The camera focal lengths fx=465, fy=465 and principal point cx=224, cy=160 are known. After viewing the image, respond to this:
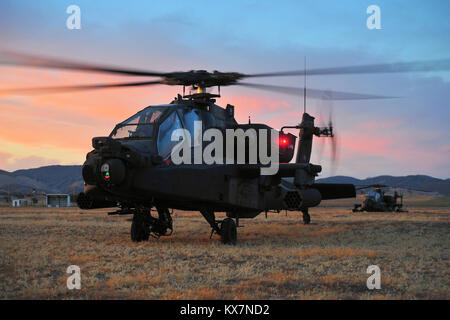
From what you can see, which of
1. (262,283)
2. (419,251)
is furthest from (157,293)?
(419,251)

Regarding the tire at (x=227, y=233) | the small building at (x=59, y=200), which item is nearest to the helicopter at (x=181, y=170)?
the tire at (x=227, y=233)

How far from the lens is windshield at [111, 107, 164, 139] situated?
12.6 metres

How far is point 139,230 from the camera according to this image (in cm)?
1441

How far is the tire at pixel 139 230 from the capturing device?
46.9 feet

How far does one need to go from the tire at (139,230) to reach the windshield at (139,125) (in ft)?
9.13

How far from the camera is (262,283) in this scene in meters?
8.17

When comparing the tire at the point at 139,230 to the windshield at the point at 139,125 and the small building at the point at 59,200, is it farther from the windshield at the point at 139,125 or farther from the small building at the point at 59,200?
the small building at the point at 59,200

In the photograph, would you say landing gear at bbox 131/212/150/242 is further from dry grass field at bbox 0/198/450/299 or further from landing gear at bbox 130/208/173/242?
dry grass field at bbox 0/198/450/299

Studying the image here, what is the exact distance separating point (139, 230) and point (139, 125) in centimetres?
350

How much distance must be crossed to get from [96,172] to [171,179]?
6.61ft

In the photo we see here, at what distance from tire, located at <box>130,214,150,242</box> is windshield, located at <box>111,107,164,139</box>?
9.13 feet

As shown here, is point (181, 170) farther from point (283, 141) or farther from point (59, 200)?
point (59, 200)

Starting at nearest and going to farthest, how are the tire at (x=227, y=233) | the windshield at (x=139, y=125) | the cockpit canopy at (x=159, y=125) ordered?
the cockpit canopy at (x=159, y=125) → the windshield at (x=139, y=125) → the tire at (x=227, y=233)

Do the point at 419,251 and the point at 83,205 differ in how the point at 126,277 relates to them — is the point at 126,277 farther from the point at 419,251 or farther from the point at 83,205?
the point at 419,251
